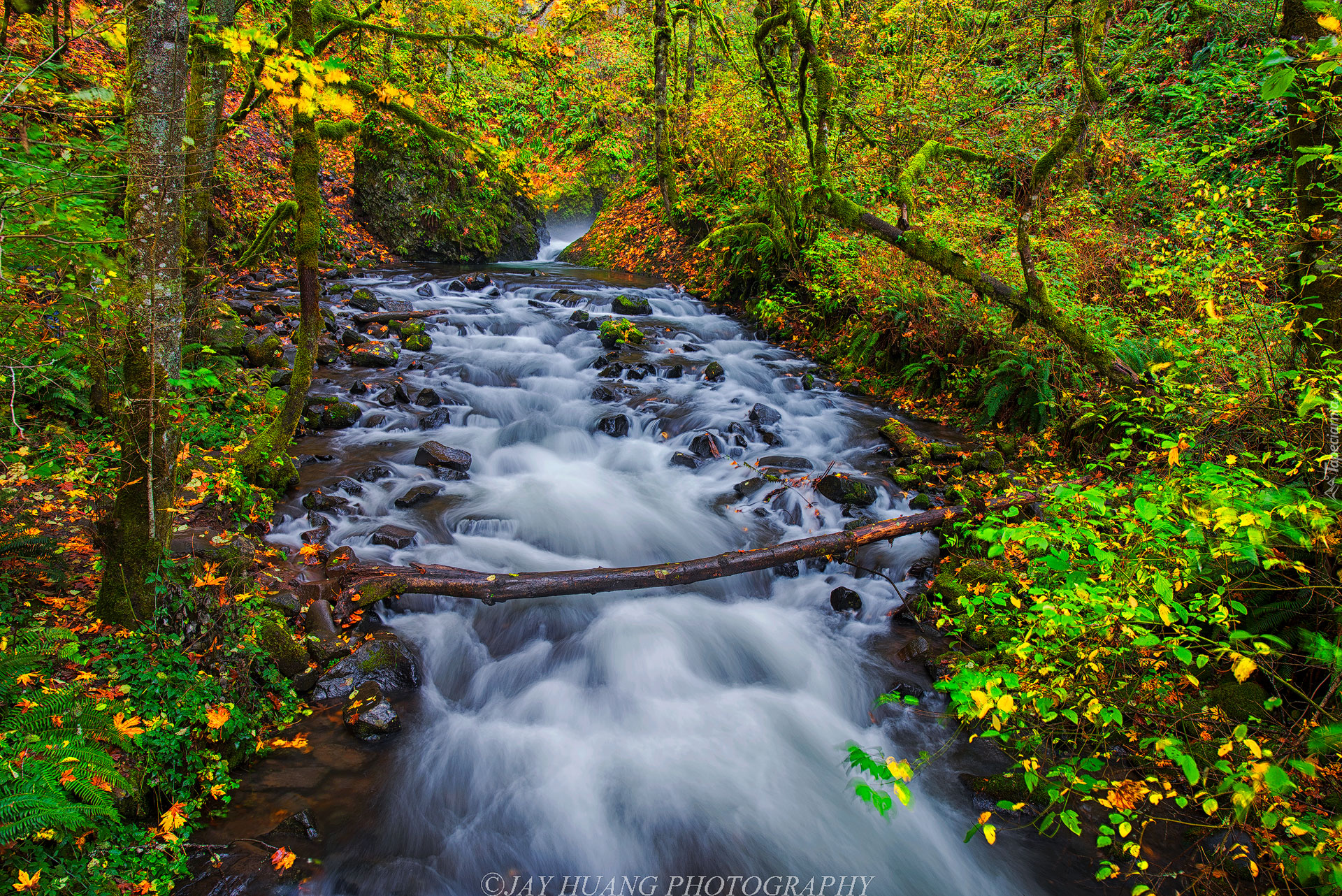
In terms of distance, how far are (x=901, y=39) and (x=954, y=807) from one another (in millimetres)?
14720

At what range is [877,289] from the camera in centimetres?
1017

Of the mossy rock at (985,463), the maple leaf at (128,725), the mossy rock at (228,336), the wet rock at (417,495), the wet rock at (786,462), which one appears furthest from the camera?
the wet rock at (786,462)

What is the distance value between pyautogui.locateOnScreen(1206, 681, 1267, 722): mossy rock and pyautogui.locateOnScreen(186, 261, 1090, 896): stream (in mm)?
1338

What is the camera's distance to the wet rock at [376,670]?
427 cm

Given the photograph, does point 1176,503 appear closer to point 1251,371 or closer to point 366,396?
point 1251,371

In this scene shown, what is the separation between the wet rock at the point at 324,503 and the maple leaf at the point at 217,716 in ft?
9.08

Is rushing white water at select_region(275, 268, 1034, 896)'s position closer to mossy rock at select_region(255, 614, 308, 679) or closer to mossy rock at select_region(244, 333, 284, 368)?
mossy rock at select_region(255, 614, 308, 679)

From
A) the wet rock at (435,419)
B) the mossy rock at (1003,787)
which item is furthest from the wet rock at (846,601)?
the wet rock at (435,419)

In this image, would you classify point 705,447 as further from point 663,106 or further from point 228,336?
point 663,106

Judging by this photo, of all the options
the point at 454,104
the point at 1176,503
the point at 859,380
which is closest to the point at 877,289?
the point at 859,380

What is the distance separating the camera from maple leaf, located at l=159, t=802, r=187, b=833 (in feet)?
10.0

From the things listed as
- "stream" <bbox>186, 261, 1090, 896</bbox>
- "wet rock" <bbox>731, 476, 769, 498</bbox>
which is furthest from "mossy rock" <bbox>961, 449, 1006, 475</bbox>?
"wet rock" <bbox>731, 476, 769, 498</bbox>

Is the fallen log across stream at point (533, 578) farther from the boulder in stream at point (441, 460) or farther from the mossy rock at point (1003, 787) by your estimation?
the boulder in stream at point (441, 460)

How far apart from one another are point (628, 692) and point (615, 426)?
15.0 ft
